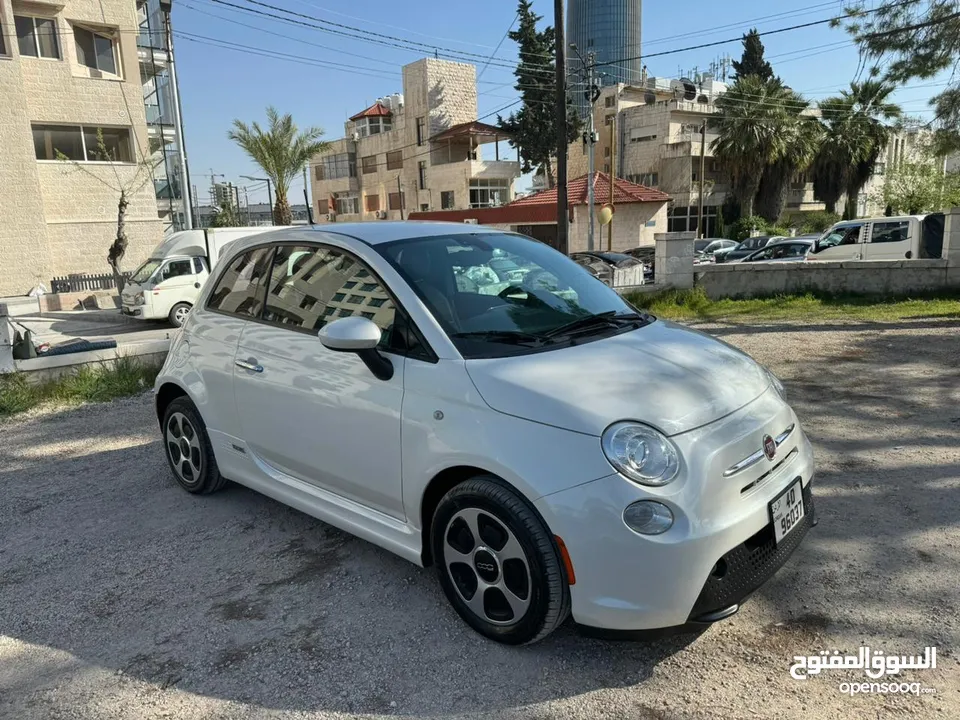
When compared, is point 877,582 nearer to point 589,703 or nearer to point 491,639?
point 589,703

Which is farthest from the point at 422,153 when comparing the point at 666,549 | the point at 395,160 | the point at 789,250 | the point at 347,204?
the point at 666,549

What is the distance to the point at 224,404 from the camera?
4.03 m

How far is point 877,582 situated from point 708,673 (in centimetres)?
114

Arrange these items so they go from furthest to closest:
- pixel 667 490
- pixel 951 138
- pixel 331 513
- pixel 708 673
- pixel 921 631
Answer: pixel 951 138, pixel 331 513, pixel 921 631, pixel 708 673, pixel 667 490

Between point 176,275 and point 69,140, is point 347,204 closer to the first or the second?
point 69,140

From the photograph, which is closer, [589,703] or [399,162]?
[589,703]

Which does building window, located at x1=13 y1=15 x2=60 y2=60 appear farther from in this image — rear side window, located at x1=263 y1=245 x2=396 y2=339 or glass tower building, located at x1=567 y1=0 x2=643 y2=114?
glass tower building, located at x1=567 y1=0 x2=643 y2=114

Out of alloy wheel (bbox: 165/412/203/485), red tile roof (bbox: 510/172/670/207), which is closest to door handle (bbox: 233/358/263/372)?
alloy wheel (bbox: 165/412/203/485)

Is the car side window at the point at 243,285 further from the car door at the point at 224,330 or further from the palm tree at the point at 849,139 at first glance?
the palm tree at the point at 849,139

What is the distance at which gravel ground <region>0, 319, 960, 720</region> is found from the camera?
255cm

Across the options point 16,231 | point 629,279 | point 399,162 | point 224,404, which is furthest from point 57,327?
point 399,162

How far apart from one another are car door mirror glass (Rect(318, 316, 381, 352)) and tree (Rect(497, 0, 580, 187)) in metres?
44.2

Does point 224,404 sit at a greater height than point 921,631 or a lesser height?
greater

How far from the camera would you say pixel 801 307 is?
11805 mm
